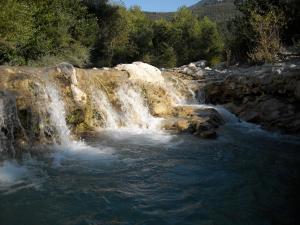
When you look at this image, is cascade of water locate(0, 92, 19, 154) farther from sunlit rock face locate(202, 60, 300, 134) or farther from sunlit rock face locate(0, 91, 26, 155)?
sunlit rock face locate(202, 60, 300, 134)

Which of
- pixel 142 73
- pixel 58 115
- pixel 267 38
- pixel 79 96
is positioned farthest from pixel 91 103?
pixel 267 38

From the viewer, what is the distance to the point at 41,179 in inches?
328

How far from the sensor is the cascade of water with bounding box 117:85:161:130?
14.0 metres

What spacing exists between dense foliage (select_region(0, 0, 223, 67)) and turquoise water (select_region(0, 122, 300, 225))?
6.81m

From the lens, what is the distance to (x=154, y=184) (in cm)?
827

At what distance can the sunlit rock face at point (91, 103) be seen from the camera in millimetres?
10891

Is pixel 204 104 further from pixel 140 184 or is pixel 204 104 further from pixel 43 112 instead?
pixel 140 184

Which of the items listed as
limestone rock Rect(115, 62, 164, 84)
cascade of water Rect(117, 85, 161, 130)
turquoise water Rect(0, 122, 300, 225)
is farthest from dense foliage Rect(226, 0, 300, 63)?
turquoise water Rect(0, 122, 300, 225)

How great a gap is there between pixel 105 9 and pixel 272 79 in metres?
18.4

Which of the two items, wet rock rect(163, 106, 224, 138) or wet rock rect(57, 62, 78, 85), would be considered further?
wet rock rect(57, 62, 78, 85)

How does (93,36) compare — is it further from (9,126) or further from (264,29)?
(9,126)

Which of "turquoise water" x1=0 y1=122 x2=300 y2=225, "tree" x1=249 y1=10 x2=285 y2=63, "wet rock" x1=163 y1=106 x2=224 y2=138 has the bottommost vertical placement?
"turquoise water" x1=0 y1=122 x2=300 y2=225

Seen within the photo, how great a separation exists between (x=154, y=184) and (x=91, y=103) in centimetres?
590

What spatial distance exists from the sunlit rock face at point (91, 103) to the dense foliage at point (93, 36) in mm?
3942
